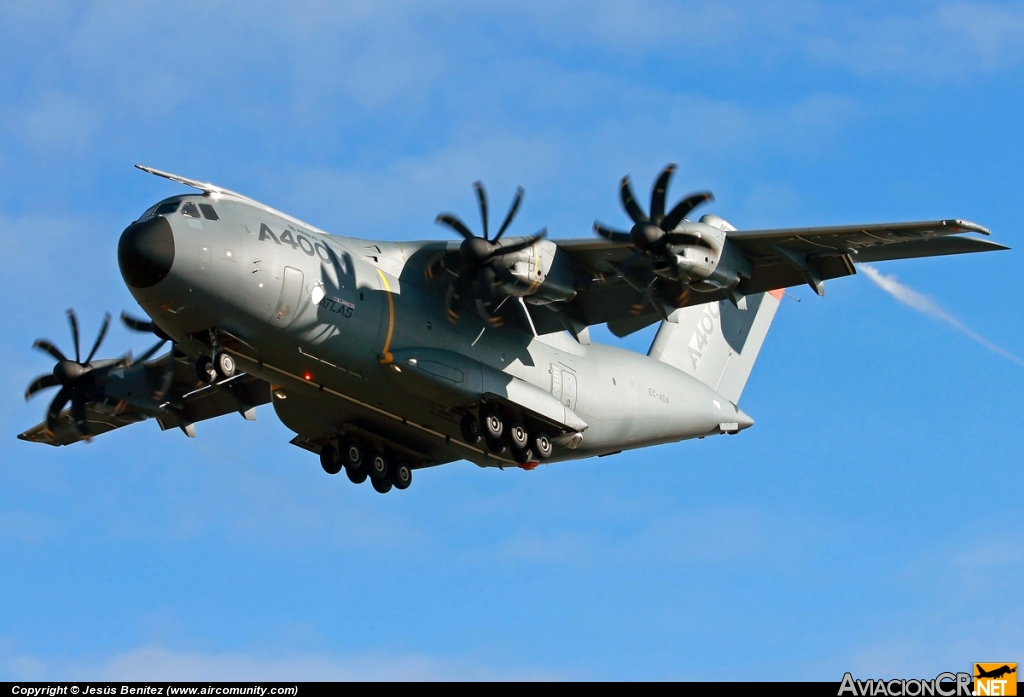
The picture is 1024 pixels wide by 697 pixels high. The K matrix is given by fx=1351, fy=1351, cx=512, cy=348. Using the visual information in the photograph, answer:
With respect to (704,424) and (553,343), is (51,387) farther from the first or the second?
(704,424)

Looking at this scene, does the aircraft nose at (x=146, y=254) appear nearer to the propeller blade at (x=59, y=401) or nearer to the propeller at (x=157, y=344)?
the propeller at (x=157, y=344)

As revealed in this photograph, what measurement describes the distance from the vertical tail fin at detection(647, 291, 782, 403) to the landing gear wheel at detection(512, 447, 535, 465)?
3.94 meters

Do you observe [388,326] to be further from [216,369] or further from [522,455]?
[522,455]

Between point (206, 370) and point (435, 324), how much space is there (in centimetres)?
322

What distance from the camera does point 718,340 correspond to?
2308cm

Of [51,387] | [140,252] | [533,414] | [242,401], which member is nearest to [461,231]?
[533,414]

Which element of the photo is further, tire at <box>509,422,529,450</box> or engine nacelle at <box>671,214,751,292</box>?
tire at <box>509,422,529,450</box>

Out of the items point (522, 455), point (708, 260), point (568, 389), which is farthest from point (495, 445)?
point (708, 260)

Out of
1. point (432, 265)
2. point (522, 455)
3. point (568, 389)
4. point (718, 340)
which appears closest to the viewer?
point (432, 265)

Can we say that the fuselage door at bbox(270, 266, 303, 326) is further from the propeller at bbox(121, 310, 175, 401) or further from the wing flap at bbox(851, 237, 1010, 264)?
the wing flap at bbox(851, 237, 1010, 264)

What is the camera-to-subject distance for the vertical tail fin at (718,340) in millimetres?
22391

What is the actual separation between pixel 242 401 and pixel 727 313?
839cm

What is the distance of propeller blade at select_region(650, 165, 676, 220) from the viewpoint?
17.5 metres

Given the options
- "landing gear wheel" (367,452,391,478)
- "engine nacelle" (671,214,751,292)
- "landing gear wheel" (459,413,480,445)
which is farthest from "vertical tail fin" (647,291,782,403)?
"landing gear wheel" (367,452,391,478)
